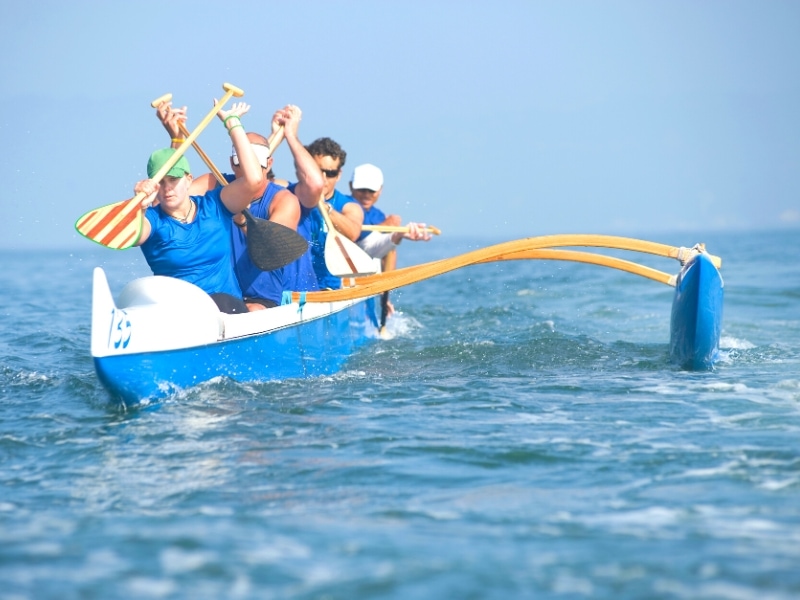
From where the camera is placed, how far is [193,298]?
5.58 metres

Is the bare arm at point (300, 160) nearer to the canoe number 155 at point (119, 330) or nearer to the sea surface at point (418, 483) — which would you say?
the sea surface at point (418, 483)

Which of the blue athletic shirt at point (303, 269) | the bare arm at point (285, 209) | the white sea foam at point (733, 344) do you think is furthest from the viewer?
the white sea foam at point (733, 344)

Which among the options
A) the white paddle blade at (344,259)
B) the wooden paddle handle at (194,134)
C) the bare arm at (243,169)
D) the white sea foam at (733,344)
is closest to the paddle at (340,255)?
the white paddle blade at (344,259)

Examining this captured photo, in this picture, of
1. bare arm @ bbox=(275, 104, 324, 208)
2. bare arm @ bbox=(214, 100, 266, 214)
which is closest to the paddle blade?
bare arm @ bbox=(214, 100, 266, 214)

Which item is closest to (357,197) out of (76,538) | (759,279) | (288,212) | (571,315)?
(288,212)

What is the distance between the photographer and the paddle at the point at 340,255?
316 inches

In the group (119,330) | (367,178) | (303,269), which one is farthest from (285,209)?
(367,178)

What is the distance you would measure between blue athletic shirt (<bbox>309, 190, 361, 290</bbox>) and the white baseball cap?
581 millimetres

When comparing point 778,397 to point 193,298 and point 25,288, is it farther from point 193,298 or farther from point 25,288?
point 25,288

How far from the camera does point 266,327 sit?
20.3 feet

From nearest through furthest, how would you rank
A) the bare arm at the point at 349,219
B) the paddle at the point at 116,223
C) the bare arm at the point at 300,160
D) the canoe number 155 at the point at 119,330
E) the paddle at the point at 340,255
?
1. the canoe number 155 at the point at 119,330
2. the paddle at the point at 116,223
3. the bare arm at the point at 300,160
4. the paddle at the point at 340,255
5. the bare arm at the point at 349,219

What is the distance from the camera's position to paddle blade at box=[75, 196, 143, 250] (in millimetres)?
5430

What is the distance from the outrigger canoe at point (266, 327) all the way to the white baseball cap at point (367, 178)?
4.66 ft

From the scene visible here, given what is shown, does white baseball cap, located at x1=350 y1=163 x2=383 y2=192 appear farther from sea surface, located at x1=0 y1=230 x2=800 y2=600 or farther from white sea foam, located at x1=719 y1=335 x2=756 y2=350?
white sea foam, located at x1=719 y1=335 x2=756 y2=350
